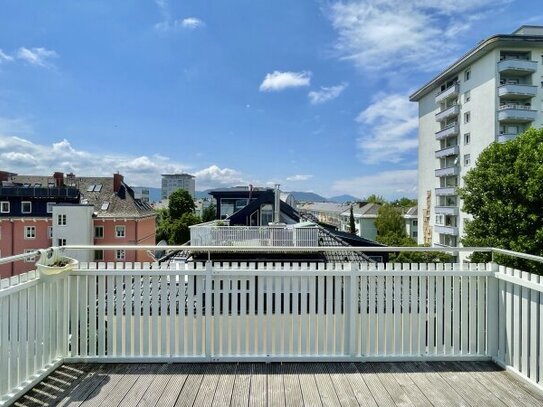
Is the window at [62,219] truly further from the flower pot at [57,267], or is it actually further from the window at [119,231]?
the flower pot at [57,267]

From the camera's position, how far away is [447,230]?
22500 millimetres

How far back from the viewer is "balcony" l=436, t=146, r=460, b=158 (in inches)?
871

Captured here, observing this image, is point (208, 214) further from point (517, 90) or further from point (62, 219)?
point (517, 90)

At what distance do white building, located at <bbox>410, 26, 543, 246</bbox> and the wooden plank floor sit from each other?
15621mm

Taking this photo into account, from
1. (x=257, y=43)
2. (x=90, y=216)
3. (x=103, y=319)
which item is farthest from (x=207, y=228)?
(x=90, y=216)

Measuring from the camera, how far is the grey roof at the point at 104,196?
22.0m

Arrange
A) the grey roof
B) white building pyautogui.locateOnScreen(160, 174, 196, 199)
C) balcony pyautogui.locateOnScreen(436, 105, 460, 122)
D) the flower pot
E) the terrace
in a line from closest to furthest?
the flower pot
the terrace
balcony pyautogui.locateOnScreen(436, 105, 460, 122)
the grey roof
white building pyautogui.locateOnScreen(160, 174, 196, 199)

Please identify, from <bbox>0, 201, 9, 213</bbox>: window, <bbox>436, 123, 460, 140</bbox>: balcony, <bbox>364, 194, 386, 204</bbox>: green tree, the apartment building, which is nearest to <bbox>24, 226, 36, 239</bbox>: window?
the apartment building

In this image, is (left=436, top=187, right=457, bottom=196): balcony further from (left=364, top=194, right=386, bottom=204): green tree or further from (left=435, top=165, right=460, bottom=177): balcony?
(left=364, top=194, right=386, bottom=204): green tree

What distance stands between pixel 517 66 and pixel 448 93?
4362 millimetres

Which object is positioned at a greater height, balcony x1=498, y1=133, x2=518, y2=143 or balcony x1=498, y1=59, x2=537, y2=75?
balcony x1=498, y1=59, x2=537, y2=75

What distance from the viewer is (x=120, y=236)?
21703 mm

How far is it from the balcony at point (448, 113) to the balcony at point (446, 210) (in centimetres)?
647

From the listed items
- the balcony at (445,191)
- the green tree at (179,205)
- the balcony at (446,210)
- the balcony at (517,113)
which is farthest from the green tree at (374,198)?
the balcony at (517,113)
